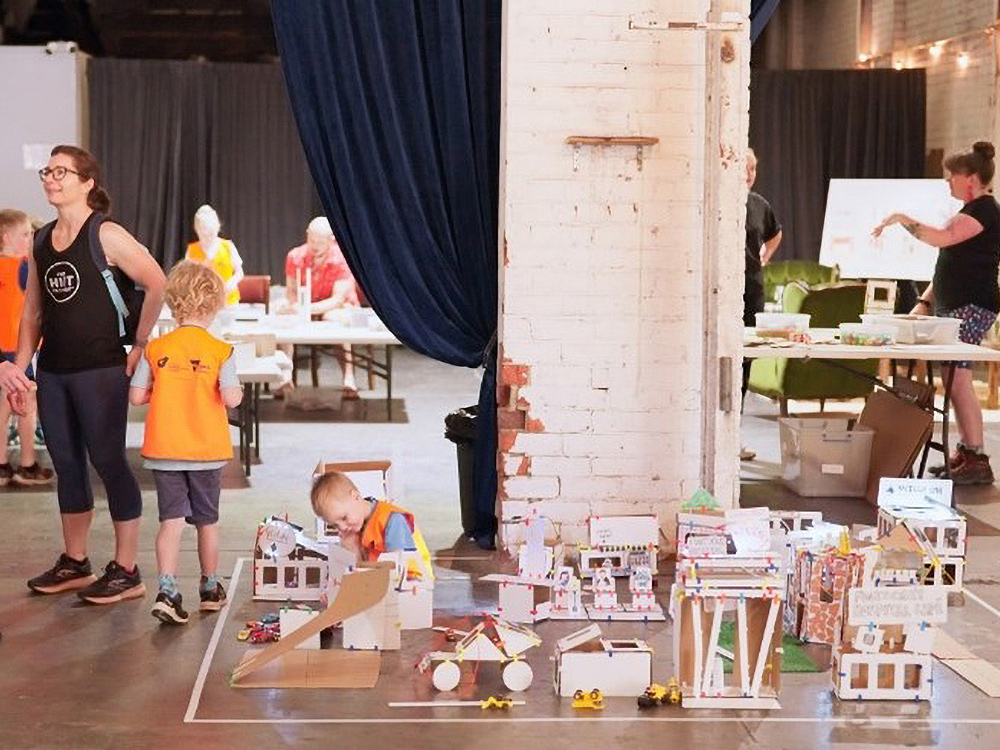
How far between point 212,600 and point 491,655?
1.22 m

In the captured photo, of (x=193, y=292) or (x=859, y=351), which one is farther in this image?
(x=859, y=351)

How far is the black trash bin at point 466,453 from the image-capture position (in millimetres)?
6238

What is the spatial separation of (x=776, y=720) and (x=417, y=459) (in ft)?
13.8

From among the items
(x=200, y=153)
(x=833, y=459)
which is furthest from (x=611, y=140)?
(x=200, y=153)

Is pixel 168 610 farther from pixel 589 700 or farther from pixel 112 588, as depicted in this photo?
pixel 589 700

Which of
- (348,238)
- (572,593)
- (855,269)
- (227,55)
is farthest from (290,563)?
(227,55)

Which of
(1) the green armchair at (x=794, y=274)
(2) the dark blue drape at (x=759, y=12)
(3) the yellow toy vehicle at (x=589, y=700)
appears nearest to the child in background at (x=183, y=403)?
(3) the yellow toy vehicle at (x=589, y=700)

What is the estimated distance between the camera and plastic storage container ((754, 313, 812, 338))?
6938 millimetres

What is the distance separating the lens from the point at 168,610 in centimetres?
502

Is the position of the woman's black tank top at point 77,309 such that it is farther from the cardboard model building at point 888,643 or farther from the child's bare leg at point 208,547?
the cardboard model building at point 888,643

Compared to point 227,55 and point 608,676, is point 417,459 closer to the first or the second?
point 608,676

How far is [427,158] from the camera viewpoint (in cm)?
→ 605

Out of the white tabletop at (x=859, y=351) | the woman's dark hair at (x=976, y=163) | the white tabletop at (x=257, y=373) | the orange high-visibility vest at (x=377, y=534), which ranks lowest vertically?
the orange high-visibility vest at (x=377, y=534)

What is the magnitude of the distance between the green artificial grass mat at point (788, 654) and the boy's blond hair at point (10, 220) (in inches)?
156
